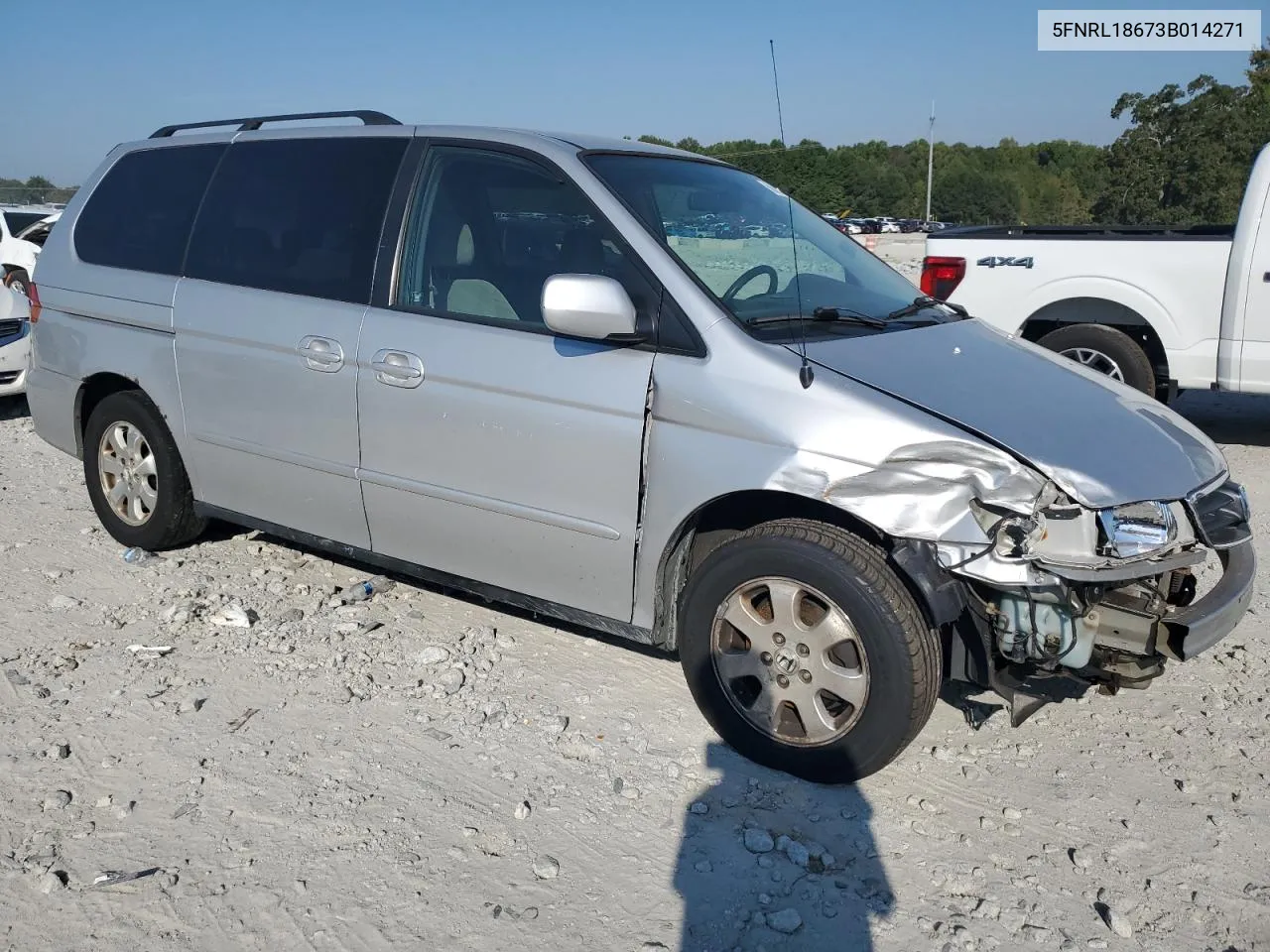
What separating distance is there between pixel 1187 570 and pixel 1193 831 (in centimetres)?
82

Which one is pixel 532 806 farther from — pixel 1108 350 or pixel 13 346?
pixel 13 346

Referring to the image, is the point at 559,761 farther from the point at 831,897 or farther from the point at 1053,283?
the point at 1053,283

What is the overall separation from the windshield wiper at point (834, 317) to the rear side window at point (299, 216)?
156cm

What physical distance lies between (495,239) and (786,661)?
1.82 m

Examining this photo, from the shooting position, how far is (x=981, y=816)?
3301 millimetres

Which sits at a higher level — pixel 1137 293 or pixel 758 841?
pixel 1137 293

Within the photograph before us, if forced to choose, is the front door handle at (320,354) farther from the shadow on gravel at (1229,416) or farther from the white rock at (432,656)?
the shadow on gravel at (1229,416)

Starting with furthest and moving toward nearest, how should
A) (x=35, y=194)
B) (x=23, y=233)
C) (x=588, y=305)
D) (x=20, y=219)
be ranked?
(x=35, y=194) → (x=20, y=219) → (x=23, y=233) → (x=588, y=305)

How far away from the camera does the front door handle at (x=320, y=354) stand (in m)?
4.16

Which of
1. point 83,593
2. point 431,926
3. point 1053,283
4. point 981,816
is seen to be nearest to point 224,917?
point 431,926

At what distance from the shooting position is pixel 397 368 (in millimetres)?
4008

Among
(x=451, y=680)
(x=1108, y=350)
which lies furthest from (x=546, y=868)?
(x=1108, y=350)

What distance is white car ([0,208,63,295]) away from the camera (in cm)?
1306

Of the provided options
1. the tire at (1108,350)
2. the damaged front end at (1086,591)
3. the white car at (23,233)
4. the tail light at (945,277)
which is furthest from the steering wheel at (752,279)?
the white car at (23,233)
